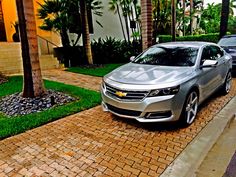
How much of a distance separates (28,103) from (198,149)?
423 cm

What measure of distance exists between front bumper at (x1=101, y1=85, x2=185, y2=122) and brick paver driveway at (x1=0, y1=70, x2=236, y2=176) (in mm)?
319

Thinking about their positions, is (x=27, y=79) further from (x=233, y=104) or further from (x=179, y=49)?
(x=233, y=104)

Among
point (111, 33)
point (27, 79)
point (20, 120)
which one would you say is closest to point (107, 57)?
point (111, 33)

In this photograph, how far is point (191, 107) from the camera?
15.5 ft

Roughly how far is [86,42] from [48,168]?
942 cm

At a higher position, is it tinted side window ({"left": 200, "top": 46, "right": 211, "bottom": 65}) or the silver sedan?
tinted side window ({"left": 200, "top": 46, "right": 211, "bottom": 65})

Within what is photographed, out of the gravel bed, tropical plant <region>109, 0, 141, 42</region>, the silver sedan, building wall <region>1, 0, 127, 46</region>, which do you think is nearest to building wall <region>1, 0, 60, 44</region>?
building wall <region>1, 0, 127, 46</region>

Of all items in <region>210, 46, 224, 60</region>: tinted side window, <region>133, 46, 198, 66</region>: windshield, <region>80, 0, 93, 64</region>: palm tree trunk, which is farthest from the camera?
<region>80, 0, 93, 64</region>: palm tree trunk

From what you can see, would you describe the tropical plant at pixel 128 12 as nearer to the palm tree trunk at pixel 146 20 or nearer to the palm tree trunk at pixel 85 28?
the palm tree trunk at pixel 85 28

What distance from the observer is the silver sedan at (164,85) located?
418cm

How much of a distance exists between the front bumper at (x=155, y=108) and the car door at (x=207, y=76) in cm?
102

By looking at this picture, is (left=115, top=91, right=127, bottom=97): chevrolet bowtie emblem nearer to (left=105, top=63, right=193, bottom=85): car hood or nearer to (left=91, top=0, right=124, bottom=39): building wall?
(left=105, top=63, right=193, bottom=85): car hood

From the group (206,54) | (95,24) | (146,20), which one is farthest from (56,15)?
(206,54)

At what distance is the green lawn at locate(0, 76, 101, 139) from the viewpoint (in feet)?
15.6
